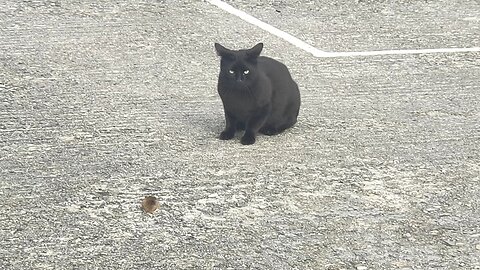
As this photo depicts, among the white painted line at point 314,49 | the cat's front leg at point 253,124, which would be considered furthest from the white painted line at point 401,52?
the cat's front leg at point 253,124

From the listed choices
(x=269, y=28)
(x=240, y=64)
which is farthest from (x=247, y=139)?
(x=269, y=28)

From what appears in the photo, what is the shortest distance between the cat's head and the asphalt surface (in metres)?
0.38

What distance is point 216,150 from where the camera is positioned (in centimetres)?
468

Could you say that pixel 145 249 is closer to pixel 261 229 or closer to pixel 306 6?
pixel 261 229

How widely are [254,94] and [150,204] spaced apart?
1.01 m

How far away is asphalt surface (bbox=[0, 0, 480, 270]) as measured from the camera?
3.69m

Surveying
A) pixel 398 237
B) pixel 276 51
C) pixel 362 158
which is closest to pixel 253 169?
pixel 362 158

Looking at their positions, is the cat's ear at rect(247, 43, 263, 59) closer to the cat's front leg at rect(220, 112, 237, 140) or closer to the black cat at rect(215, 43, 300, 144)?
the black cat at rect(215, 43, 300, 144)

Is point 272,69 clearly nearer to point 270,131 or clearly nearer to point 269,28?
point 270,131

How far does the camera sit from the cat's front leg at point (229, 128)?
4828 millimetres

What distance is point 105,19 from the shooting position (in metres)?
7.05

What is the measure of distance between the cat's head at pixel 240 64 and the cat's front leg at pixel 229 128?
24cm

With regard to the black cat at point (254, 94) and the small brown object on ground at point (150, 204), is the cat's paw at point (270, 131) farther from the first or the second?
the small brown object on ground at point (150, 204)

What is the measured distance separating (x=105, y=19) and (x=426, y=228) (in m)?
3.92
